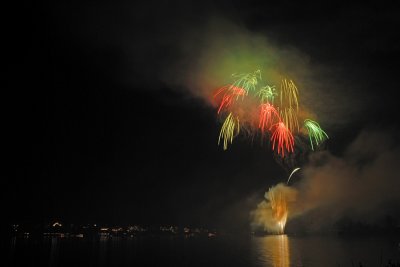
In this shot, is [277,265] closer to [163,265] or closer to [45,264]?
[163,265]

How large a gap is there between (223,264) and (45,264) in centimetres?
3311

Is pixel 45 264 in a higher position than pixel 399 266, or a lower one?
lower

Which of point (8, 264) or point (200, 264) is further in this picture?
point (200, 264)

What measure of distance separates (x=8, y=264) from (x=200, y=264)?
Answer: 34.4 meters

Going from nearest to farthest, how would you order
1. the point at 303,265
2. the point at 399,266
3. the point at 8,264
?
the point at 399,266
the point at 8,264
the point at 303,265

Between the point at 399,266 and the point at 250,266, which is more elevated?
the point at 399,266

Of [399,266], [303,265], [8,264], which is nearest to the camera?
[399,266]

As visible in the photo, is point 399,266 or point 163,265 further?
point 163,265

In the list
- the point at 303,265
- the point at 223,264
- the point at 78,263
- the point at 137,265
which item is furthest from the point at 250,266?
the point at 78,263

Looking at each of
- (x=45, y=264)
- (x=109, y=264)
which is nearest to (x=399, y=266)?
(x=109, y=264)

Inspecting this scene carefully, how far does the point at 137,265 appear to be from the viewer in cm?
6956

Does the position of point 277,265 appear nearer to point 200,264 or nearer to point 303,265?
point 303,265

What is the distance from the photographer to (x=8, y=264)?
2601 inches

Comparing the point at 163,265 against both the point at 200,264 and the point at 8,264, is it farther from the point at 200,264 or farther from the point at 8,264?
the point at 8,264
